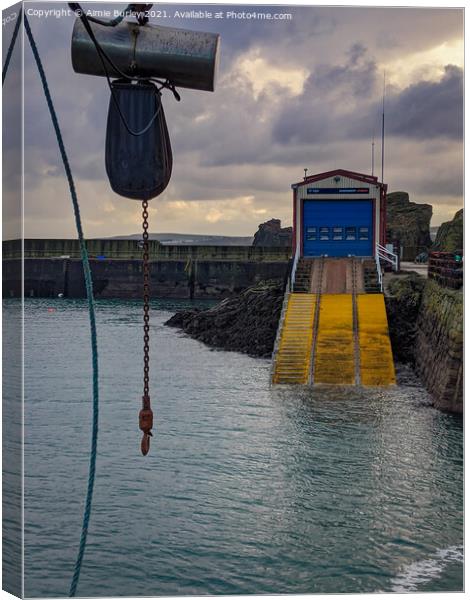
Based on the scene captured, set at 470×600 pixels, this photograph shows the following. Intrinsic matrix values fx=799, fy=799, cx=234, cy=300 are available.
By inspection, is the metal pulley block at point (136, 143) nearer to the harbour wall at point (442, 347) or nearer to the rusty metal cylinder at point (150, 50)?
the rusty metal cylinder at point (150, 50)

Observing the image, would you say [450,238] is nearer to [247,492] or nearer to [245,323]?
[245,323]

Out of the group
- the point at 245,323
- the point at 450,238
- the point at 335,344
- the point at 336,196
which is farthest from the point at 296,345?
the point at 450,238

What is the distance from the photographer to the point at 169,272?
5150 centimetres

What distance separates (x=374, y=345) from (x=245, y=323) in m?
8.89

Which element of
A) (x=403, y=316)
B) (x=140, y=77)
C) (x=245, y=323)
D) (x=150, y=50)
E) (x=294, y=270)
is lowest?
(x=245, y=323)

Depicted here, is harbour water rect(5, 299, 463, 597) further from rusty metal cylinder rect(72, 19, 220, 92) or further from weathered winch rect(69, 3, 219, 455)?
rusty metal cylinder rect(72, 19, 220, 92)

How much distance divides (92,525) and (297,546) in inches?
106

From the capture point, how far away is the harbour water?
8.91 metres

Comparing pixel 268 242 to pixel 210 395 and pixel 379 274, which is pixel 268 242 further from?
pixel 210 395

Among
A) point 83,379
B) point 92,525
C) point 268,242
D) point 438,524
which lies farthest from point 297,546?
point 268,242

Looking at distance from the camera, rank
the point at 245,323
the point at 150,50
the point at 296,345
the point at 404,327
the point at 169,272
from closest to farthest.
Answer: the point at 150,50 < the point at 296,345 < the point at 404,327 < the point at 245,323 < the point at 169,272

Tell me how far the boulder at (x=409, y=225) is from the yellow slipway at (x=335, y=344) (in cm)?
1907

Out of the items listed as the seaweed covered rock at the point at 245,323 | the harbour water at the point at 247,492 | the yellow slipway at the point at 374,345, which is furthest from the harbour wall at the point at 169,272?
the harbour water at the point at 247,492

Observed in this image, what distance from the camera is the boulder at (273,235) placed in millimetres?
62625
